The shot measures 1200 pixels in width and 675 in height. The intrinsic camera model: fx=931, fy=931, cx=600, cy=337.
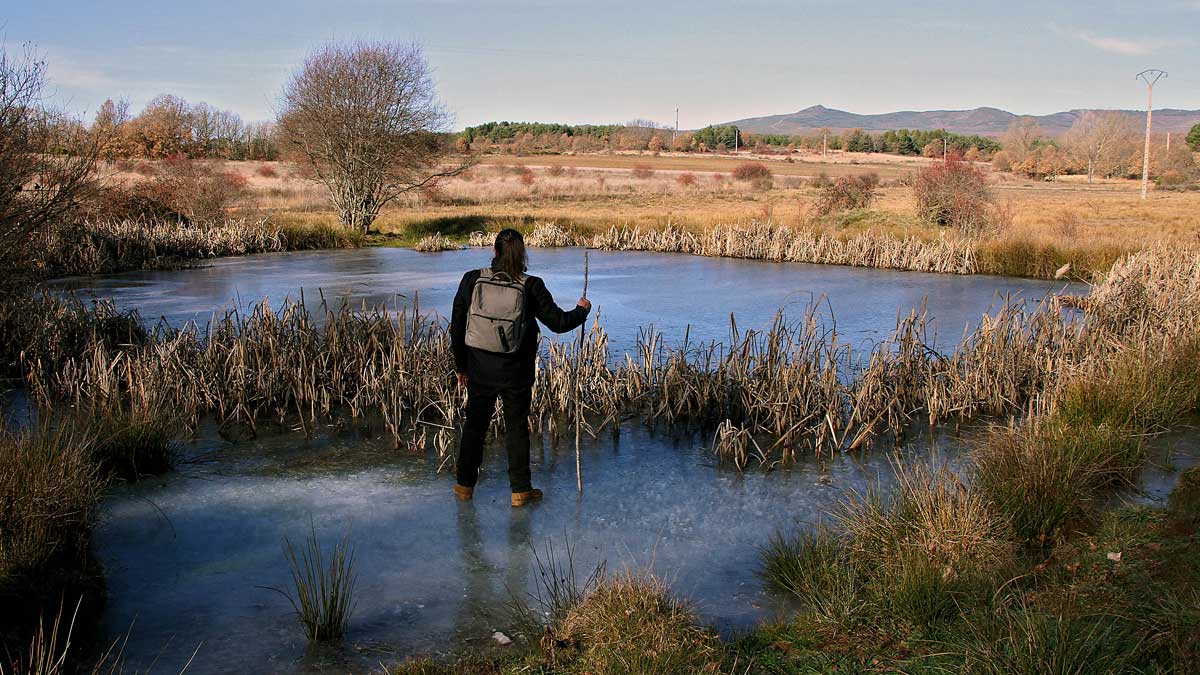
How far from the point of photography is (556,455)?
283 inches

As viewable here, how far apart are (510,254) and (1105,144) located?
274ft

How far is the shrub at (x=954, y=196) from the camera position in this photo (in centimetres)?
2239

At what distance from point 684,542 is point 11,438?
3776mm

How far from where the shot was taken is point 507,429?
18.7ft

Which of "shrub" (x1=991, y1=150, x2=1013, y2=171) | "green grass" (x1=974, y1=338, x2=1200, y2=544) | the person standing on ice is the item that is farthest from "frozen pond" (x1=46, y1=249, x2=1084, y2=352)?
"shrub" (x1=991, y1=150, x2=1013, y2=171)

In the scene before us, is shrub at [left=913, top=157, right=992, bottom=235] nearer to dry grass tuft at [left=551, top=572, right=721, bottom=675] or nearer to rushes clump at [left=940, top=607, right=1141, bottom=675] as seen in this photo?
rushes clump at [left=940, top=607, right=1141, bottom=675]

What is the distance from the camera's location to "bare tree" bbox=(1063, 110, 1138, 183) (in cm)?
7581

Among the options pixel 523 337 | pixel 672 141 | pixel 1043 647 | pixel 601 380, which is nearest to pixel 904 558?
pixel 1043 647

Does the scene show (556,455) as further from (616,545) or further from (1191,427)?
(1191,427)

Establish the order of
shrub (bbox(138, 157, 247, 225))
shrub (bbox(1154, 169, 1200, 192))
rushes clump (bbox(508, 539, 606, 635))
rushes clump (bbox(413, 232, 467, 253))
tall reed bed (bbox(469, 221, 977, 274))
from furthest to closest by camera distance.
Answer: shrub (bbox(1154, 169, 1200, 192)) → rushes clump (bbox(413, 232, 467, 253)) → shrub (bbox(138, 157, 247, 225)) → tall reed bed (bbox(469, 221, 977, 274)) → rushes clump (bbox(508, 539, 606, 635))

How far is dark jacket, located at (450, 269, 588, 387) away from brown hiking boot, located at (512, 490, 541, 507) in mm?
765

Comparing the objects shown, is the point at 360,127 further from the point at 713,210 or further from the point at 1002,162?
the point at 1002,162

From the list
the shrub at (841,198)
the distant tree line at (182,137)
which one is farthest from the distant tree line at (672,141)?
the shrub at (841,198)

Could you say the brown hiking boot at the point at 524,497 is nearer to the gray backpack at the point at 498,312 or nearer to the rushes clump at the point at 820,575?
the gray backpack at the point at 498,312
